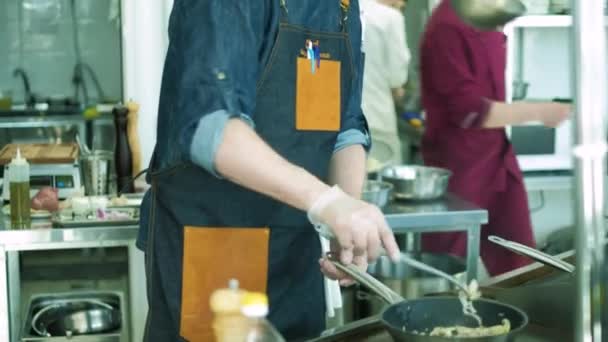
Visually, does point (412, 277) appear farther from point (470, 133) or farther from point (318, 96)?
point (318, 96)

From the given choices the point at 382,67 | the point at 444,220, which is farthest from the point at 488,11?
the point at 382,67

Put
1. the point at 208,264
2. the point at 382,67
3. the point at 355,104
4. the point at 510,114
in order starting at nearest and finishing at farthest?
the point at 208,264 → the point at 355,104 → the point at 510,114 → the point at 382,67

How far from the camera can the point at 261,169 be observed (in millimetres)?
1178

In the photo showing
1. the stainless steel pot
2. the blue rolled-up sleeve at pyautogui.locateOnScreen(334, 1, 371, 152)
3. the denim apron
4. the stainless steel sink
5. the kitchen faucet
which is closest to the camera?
the denim apron

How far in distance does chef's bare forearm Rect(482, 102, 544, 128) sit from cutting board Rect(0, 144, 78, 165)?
1.34 meters

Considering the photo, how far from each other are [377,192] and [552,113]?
552 mm

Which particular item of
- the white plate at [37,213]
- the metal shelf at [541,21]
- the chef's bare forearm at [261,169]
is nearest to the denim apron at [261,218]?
the chef's bare forearm at [261,169]

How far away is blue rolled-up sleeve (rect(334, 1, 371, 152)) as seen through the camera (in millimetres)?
1573

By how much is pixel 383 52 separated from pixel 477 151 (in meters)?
0.91

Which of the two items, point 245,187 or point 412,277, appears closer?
point 245,187

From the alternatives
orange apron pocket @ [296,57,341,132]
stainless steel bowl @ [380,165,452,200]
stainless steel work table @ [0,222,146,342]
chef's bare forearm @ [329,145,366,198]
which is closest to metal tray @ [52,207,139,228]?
stainless steel work table @ [0,222,146,342]

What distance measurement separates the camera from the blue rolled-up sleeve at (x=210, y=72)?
1213 millimetres

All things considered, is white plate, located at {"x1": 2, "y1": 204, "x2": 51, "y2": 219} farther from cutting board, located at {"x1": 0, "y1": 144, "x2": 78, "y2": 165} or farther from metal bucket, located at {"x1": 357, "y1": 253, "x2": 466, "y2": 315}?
metal bucket, located at {"x1": 357, "y1": 253, "x2": 466, "y2": 315}

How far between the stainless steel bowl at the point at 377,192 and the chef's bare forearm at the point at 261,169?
148 cm
